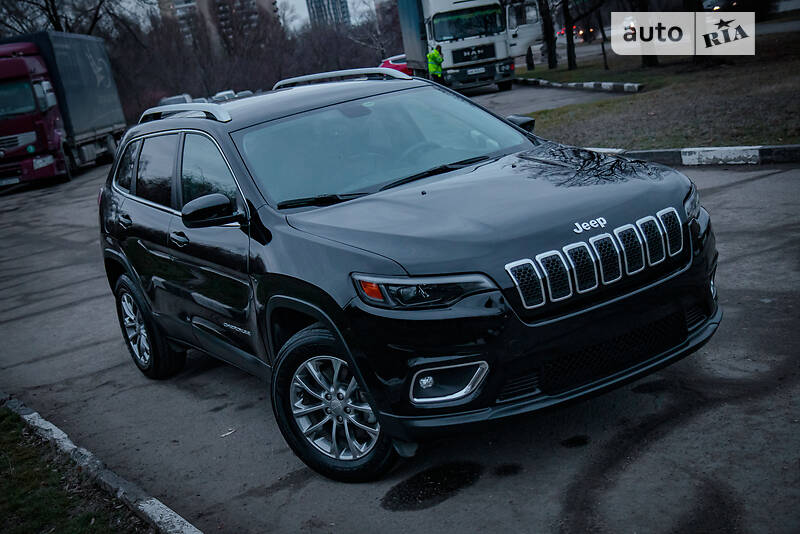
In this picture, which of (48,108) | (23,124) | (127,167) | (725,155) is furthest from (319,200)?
(48,108)

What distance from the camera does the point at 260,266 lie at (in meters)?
4.27

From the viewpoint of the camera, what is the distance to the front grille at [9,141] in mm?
23953

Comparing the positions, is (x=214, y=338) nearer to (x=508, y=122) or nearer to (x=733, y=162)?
(x=508, y=122)

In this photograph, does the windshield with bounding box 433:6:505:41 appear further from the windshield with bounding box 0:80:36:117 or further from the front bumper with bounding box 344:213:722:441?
the front bumper with bounding box 344:213:722:441

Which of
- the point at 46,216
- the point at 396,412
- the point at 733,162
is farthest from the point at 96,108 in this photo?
the point at 396,412

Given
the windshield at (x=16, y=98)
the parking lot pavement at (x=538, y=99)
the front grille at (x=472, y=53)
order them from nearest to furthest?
the parking lot pavement at (x=538, y=99) → the windshield at (x=16, y=98) → the front grille at (x=472, y=53)

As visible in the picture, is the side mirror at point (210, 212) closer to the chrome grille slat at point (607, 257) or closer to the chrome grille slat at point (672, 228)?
the chrome grille slat at point (607, 257)

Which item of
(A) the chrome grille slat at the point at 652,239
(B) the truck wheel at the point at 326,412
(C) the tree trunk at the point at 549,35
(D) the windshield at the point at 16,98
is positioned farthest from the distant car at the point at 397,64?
(A) the chrome grille slat at the point at 652,239

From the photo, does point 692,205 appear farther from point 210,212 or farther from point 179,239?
point 179,239

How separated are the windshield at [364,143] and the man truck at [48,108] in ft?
70.6

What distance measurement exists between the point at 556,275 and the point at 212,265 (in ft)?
6.79

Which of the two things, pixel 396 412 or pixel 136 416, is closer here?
pixel 396 412

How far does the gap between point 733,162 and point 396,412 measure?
7.45 meters

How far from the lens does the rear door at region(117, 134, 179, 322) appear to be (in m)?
5.43
